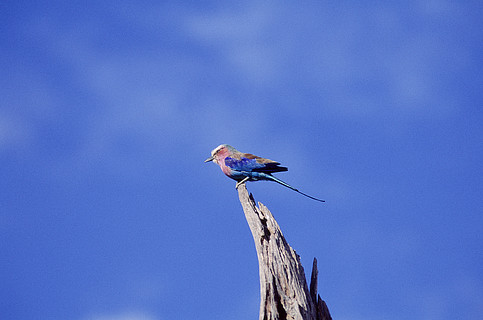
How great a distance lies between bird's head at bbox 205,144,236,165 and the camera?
23.7 ft

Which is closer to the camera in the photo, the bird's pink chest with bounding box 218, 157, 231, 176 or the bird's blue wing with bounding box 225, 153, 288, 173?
the bird's blue wing with bounding box 225, 153, 288, 173

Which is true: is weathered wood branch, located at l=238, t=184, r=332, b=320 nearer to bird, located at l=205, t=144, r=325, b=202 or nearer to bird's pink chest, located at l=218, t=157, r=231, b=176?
bird, located at l=205, t=144, r=325, b=202

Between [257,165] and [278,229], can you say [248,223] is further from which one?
[257,165]

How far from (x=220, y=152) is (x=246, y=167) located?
620 millimetres

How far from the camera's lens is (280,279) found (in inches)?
213

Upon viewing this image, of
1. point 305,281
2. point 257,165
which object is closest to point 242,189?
point 257,165

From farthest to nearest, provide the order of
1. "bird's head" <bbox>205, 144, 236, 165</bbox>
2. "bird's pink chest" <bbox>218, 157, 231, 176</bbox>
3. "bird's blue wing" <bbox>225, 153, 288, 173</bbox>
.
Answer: "bird's head" <bbox>205, 144, 236, 165</bbox>, "bird's pink chest" <bbox>218, 157, 231, 176</bbox>, "bird's blue wing" <bbox>225, 153, 288, 173</bbox>

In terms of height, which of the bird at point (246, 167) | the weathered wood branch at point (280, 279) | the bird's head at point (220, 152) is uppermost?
the bird's head at point (220, 152)

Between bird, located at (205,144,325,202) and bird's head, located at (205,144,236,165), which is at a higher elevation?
bird's head, located at (205,144,236,165)

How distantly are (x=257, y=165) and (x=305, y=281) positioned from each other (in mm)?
1776

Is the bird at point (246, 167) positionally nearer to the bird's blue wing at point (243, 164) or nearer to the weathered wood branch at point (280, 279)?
the bird's blue wing at point (243, 164)

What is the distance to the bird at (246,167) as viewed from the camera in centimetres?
673

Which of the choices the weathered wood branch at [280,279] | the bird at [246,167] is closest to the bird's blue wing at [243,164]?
the bird at [246,167]

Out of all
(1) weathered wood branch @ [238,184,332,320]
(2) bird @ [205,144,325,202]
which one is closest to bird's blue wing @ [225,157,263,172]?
(2) bird @ [205,144,325,202]
